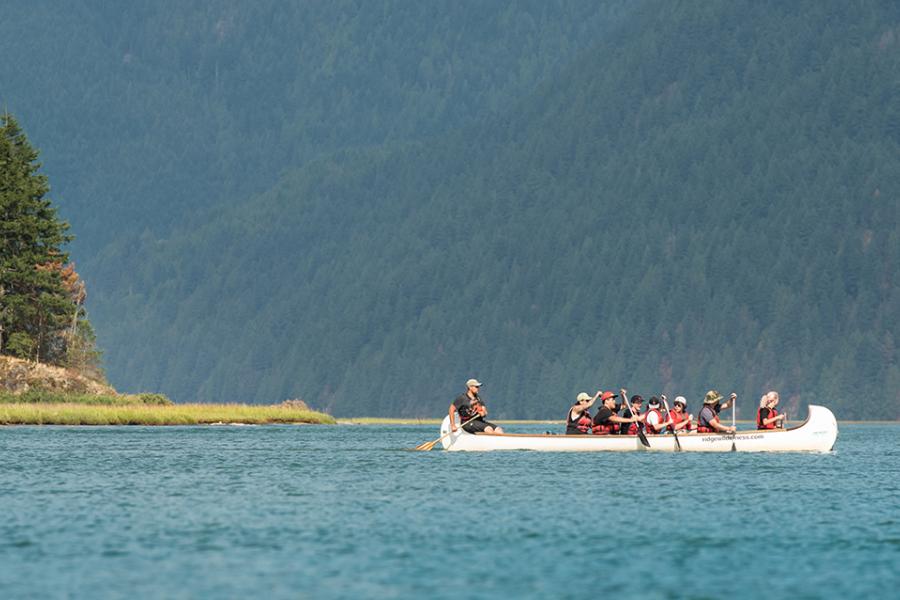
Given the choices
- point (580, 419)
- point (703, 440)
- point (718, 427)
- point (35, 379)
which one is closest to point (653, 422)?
point (703, 440)

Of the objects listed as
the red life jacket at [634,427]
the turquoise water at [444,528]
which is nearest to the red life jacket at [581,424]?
the turquoise water at [444,528]

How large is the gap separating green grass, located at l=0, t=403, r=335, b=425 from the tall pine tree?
1012 cm

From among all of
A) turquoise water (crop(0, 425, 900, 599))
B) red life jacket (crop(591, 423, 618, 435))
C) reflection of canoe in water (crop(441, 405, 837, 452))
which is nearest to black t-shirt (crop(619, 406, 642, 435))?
reflection of canoe in water (crop(441, 405, 837, 452))

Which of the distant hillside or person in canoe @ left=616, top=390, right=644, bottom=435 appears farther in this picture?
the distant hillside

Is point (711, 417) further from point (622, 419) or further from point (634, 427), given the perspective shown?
point (622, 419)

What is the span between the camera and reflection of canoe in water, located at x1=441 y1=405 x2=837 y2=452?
78375 millimetres

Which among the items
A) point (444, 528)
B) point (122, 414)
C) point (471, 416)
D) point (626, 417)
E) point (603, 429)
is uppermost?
point (122, 414)

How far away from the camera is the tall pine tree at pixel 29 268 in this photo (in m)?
131

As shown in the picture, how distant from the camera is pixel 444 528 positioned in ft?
146

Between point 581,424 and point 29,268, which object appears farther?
point 29,268

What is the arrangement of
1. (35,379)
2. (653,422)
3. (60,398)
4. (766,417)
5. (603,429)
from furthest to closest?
(35,379)
(60,398)
(766,417)
(653,422)
(603,429)

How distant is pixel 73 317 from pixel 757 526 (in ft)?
316

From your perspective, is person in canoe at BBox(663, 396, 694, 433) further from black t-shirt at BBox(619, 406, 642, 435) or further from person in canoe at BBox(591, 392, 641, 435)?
person in canoe at BBox(591, 392, 641, 435)

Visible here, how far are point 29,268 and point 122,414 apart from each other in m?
17.3
